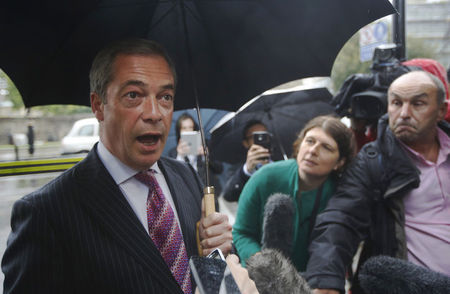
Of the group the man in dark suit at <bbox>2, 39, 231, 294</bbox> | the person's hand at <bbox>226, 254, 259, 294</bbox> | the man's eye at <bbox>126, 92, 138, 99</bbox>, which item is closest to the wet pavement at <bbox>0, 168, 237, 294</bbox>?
the man in dark suit at <bbox>2, 39, 231, 294</bbox>

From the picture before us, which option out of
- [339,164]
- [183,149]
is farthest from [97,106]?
[183,149]

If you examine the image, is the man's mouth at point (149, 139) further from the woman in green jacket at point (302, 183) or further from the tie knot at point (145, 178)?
the woman in green jacket at point (302, 183)

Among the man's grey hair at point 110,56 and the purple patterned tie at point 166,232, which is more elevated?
the man's grey hair at point 110,56

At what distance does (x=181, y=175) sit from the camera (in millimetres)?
1525

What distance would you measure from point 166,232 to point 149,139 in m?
0.33

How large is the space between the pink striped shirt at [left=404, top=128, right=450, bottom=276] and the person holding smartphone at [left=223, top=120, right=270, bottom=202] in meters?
1.16

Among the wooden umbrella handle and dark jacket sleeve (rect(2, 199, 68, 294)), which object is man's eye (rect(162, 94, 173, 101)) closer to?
the wooden umbrella handle

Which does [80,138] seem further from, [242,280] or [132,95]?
[242,280]

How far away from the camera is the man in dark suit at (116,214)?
1043 millimetres

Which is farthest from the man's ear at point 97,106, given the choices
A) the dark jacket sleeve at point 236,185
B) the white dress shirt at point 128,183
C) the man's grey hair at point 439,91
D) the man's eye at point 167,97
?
the man's grey hair at point 439,91

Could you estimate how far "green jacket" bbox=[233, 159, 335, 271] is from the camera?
253 cm

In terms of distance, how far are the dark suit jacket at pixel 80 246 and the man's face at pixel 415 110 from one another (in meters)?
1.91

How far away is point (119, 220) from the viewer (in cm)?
112

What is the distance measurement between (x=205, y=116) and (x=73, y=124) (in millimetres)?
1798
